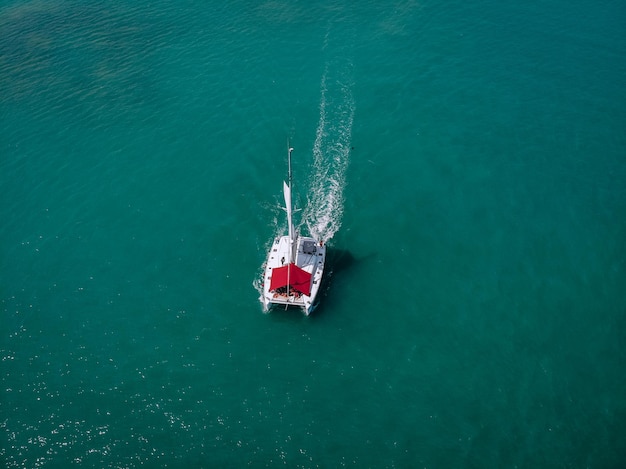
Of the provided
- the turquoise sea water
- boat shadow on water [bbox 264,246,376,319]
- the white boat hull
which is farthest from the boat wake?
the white boat hull

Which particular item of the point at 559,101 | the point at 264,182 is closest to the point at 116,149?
the point at 264,182

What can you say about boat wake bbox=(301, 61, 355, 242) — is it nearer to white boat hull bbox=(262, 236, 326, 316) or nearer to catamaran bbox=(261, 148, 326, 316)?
white boat hull bbox=(262, 236, 326, 316)

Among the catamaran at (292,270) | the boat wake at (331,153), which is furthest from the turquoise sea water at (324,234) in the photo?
the catamaran at (292,270)

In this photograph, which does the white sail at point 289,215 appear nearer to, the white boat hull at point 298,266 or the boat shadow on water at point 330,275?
the white boat hull at point 298,266

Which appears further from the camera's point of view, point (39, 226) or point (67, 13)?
point (67, 13)

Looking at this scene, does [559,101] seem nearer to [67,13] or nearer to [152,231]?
[152,231]
